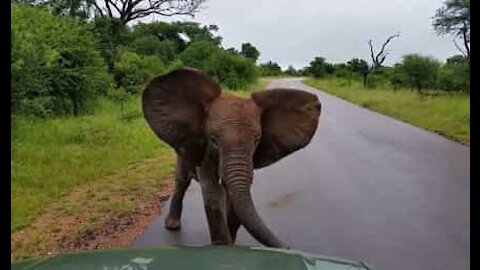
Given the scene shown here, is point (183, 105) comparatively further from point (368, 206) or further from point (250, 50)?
point (250, 50)

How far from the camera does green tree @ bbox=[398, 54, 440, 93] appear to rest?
38031 millimetres

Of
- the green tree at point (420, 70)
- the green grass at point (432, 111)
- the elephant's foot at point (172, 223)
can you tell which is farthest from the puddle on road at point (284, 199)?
the green tree at point (420, 70)

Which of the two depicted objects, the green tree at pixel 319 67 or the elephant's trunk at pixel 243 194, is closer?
the elephant's trunk at pixel 243 194

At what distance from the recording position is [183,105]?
5496 millimetres

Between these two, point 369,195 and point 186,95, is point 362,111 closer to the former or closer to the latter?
point 369,195

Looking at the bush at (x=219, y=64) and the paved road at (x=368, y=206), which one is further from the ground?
the bush at (x=219, y=64)

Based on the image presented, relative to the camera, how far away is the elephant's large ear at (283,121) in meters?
5.48

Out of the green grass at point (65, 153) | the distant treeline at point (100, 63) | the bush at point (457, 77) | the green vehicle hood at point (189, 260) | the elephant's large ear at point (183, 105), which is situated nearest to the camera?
the green vehicle hood at point (189, 260)

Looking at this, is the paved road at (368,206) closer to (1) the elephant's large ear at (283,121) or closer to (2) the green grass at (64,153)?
(1) the elephant's large ear at (283,121)

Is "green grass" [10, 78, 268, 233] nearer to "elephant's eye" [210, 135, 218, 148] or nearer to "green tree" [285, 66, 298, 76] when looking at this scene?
"elephant's eye" [210, 135, 218, 148]

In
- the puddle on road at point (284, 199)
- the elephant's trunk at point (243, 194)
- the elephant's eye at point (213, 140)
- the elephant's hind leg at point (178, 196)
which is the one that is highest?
the elephant's eye at point (213, 140)

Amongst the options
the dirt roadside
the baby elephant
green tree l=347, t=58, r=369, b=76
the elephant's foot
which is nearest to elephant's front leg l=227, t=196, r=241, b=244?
the baby elephant

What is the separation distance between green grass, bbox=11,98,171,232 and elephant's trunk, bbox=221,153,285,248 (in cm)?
292

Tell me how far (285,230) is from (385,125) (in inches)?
528
